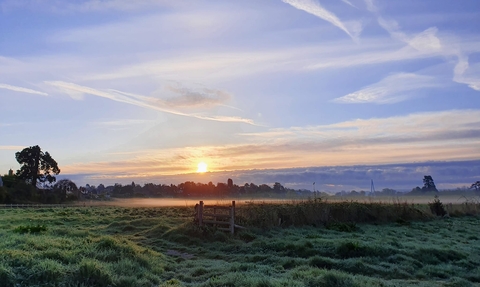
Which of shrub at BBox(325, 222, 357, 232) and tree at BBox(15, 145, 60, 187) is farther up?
tree at BBox(15, 145, 60, 187)

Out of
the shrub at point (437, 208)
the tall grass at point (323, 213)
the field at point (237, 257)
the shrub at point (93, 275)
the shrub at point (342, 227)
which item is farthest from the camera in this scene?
the shrub at point (437, 208)

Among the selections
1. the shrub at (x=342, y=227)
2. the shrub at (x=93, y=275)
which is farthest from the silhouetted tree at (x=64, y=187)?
the shrub at (x=93, y=275)

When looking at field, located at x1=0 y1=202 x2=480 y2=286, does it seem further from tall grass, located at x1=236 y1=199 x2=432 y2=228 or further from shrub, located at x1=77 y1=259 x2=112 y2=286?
tall grass, located at x1=236 y1=199 x2=432 y2=228

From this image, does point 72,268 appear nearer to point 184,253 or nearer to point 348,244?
point 184,253

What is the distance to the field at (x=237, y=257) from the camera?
902 cm

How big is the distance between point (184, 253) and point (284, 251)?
3800 millimetres

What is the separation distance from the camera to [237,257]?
14.3 m

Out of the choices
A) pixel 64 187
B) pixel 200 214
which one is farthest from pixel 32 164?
pixel 200 214

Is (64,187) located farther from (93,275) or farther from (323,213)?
(93,275)

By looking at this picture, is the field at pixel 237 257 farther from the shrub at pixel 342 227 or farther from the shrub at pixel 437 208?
the shrub at pixel 437 208

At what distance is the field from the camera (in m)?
9.02

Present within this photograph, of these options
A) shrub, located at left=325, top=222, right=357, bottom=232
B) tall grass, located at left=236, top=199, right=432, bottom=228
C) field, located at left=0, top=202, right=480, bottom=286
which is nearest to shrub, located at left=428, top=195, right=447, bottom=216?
tall grass, located at left=236, top=199, right=432, bottom=228

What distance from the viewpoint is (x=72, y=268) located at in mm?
9125

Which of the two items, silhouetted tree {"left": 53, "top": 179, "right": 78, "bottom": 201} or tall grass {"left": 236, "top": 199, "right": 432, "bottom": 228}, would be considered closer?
tall grass {"left": 236, "top": 199, "right": 432, "bottom": 228}
